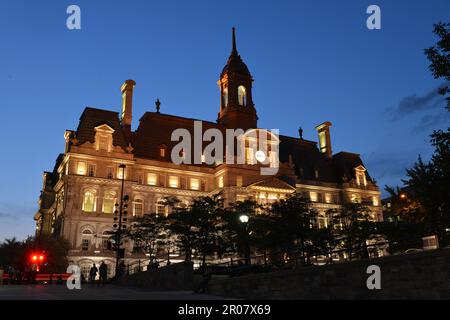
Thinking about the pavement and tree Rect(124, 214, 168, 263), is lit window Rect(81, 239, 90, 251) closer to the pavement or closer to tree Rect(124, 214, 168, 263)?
tree Rect(124, 214, 168, 263)

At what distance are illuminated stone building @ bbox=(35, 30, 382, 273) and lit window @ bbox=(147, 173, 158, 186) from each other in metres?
0.15

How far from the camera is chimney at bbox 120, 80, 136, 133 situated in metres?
72.6

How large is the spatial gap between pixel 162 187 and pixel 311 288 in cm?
5120

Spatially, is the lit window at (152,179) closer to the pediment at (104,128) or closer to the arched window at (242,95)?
the pediment at (104,128)

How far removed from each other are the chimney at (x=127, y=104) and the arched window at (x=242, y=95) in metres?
20.6

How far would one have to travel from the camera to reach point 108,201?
62094 millimetres

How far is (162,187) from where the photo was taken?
67.2 metres

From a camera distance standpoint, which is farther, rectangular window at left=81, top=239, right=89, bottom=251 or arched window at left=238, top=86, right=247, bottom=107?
arched window at left=238, top=86, right=247, bottom=107

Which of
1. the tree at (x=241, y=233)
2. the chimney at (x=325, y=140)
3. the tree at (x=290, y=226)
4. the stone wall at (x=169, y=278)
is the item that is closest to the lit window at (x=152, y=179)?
the tree at (x=241, y=233)

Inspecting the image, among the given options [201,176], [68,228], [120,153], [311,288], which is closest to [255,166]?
[201,176]

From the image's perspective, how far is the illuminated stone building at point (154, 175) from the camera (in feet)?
197

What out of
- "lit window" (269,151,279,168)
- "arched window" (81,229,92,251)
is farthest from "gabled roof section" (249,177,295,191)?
"arched window" (81,229,92,251)

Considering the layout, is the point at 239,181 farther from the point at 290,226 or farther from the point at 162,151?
the point at 290,226
